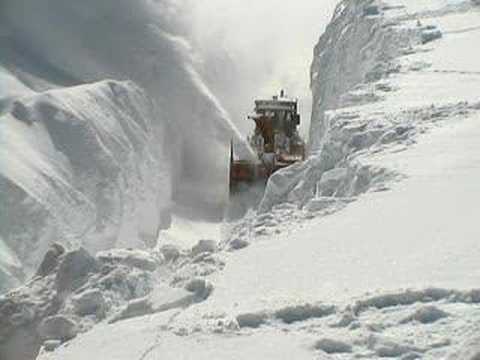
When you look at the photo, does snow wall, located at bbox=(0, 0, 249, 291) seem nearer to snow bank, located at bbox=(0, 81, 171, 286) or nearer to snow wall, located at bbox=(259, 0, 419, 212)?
snow bank, located at bbox=(0, 81, 171, 286)

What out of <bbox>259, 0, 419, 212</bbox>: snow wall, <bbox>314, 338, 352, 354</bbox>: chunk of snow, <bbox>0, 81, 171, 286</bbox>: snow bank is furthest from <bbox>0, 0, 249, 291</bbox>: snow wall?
<bbox>314, 338, 352, 354</bbox>: chunk of snow

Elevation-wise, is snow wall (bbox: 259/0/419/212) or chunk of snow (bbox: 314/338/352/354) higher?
snow wall (bbox: 259/0/419/212)

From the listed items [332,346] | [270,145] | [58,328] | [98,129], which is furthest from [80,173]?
[332,346]

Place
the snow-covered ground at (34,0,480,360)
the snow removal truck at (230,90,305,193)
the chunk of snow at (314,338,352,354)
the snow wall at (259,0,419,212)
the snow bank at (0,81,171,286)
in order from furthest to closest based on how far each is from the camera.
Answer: the snow removal truck at (230,90,305,193) → the snow bank at (0,81,171,286) → the snow wall at (259,0,419,212) → the snow-covered ground at (34,0,480,360) → the chunk of snow at (314,338,352,354)

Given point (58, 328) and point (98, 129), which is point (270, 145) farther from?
point (58, 328)

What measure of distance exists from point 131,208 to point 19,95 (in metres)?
3.84

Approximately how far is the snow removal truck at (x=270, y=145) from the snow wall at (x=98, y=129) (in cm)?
230

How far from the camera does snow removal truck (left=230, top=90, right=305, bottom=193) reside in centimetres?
1816

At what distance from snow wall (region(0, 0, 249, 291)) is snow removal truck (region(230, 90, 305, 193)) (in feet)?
7.55

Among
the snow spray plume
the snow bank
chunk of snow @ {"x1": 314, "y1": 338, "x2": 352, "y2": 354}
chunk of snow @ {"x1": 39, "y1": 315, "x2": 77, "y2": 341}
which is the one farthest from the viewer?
the snow spray plume

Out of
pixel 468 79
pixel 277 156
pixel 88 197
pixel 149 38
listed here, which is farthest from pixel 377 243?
pixel 149 38

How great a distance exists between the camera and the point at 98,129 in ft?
69.7

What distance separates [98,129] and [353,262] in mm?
16685

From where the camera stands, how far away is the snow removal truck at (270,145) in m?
18.2
